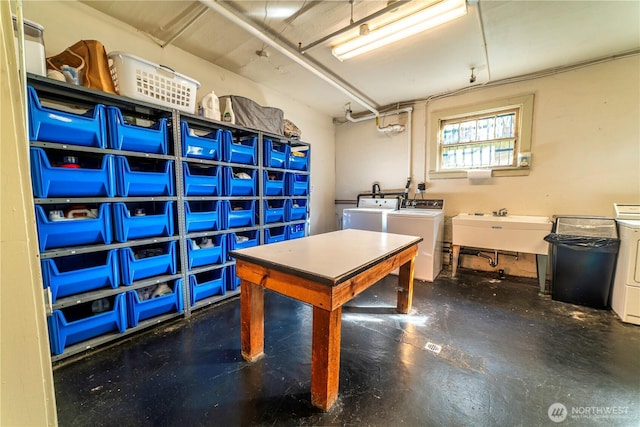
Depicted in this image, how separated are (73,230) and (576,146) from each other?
508 centimetres

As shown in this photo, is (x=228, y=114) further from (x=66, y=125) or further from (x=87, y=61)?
(x=66, y=125)

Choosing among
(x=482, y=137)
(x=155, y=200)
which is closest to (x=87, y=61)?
(x=155, y=200)

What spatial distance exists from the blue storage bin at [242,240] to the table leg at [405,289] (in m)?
1.65

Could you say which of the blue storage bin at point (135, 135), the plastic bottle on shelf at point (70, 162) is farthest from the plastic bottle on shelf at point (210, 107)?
the plastic bottle on shelf at point (70, 162)

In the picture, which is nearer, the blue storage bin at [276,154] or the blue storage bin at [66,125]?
the blue storage bin at [66,125]

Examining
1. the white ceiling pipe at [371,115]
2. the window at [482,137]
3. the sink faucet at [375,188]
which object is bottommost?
the sink faucet at [375,188]

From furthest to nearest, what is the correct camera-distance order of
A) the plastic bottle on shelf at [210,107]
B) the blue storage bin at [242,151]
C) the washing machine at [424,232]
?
the washing machine at [424,232], the blue storage bin at [242,151], the plastic bottle on shelf at [210,107]

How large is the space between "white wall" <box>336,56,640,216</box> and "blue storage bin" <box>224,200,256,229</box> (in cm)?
311

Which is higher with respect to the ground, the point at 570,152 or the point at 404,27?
the point at 404,27

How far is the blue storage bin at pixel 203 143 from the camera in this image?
86.3 inches

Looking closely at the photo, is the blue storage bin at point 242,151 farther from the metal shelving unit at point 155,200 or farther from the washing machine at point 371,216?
the washing machine at point 371,216

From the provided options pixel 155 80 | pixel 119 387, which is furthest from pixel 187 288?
pixel 155 80

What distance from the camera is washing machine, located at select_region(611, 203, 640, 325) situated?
2.16 meters

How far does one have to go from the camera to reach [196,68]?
2.76 meters
